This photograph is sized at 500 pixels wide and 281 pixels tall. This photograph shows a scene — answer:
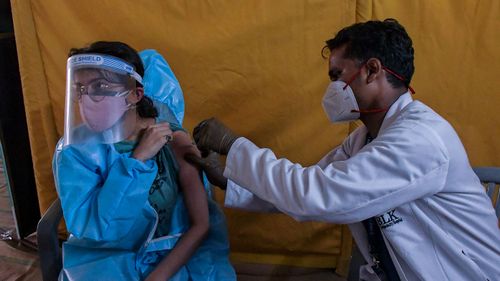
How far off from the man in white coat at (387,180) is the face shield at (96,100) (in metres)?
0.25

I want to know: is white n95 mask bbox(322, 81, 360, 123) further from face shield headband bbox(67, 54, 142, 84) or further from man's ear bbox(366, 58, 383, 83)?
face shield headband bbox(67, 54, 142, 84)

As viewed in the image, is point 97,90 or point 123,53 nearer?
point 97,90

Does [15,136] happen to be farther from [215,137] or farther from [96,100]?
[215,137]

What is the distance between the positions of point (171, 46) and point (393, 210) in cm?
126

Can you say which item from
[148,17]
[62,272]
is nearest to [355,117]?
[62,272]

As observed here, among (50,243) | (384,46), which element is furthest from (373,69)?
(50,243)

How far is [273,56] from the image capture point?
1.91m

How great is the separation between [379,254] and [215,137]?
0.60 meters

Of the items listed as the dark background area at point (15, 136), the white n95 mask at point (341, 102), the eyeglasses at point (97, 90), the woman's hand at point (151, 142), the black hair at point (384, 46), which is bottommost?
the dark background area at point (15, 136)

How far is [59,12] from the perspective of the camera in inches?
77.4

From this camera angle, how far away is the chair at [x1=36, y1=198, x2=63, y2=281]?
4.14ft

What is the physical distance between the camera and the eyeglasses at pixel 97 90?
3.93ft

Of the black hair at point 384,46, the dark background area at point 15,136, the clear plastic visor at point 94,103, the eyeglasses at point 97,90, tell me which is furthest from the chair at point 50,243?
the dark background area at point 15,136

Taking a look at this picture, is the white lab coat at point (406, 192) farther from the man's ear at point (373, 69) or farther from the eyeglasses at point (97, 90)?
the eyeglasses at point (97, 90)
